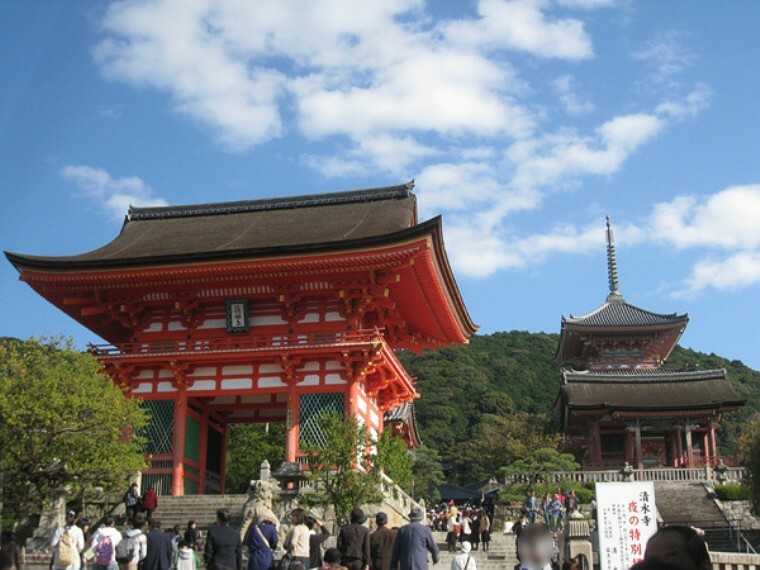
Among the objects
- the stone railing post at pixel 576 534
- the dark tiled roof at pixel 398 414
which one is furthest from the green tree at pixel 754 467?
the dark tiled roof at pixel 398 414

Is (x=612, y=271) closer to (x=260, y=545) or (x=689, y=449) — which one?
(x=689, y=449)

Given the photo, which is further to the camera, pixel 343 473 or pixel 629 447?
pixel 629 447

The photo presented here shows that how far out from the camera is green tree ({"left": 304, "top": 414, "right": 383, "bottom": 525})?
18938 mm

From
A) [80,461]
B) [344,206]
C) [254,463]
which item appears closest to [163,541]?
[80,461]

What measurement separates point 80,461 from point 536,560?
16394mm

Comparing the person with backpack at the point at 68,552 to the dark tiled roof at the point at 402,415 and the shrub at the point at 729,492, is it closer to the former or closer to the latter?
the shrub at the point at 729,492

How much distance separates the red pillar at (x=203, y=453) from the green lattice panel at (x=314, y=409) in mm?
4263

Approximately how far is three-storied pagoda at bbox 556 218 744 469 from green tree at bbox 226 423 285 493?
16225mm

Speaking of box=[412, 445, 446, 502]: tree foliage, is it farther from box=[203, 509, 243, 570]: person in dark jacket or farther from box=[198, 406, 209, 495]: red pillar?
box=[203, 509, 243, 570]: person in dark jacket

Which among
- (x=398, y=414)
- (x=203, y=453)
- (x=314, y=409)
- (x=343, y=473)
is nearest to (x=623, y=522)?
(x=343, y=473)

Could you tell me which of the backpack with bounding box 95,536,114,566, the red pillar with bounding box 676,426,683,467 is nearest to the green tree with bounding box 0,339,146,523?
the backpack with bounding box 95,536,114,566

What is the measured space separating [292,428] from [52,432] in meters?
8.18

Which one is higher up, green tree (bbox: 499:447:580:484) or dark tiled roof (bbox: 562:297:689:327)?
dark tiled roof (bbox: 562:297:689:327)

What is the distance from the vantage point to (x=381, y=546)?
1252 centimetres
